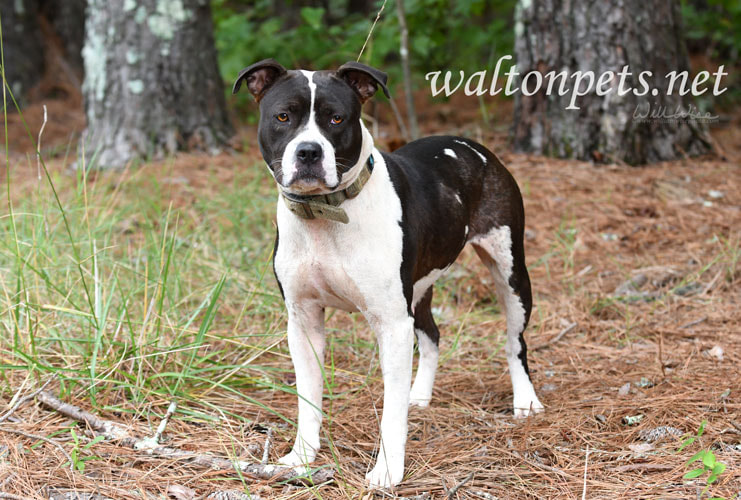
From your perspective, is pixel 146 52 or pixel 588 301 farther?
pixel 146 52

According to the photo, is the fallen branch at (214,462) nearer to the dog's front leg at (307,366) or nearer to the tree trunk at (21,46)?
the dog's front leg at (307,366)

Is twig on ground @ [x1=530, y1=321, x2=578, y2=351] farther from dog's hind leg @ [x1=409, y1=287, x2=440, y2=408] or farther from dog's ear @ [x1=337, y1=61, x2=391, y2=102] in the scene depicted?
dog's ear @ [x1=337, y1=61, x2=391, y2=102]

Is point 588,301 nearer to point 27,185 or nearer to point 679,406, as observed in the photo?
point 679,406

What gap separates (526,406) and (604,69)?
3792 mm

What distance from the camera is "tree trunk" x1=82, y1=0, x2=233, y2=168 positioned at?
702 cm

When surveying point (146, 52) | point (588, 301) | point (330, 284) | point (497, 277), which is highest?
point (146, 52)

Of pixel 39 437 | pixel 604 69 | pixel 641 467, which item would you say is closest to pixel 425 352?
pixel 641 467

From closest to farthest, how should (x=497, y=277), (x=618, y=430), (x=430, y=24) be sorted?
(x=618, y=430) < (x=497, y=277) < (x=430, y=24)

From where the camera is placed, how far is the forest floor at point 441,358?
3016 millimetres

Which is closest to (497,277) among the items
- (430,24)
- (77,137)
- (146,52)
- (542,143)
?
(542,143)

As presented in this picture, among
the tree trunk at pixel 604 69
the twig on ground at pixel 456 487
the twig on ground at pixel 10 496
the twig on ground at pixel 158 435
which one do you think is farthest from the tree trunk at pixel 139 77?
the twig on ground at pixel 456 487

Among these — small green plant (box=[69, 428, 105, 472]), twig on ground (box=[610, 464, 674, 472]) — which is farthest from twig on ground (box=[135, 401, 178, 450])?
twig on ground (box=[610, 464, 674, 472])

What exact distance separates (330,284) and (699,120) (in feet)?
17.4

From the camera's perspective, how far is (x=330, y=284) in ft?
10.2
